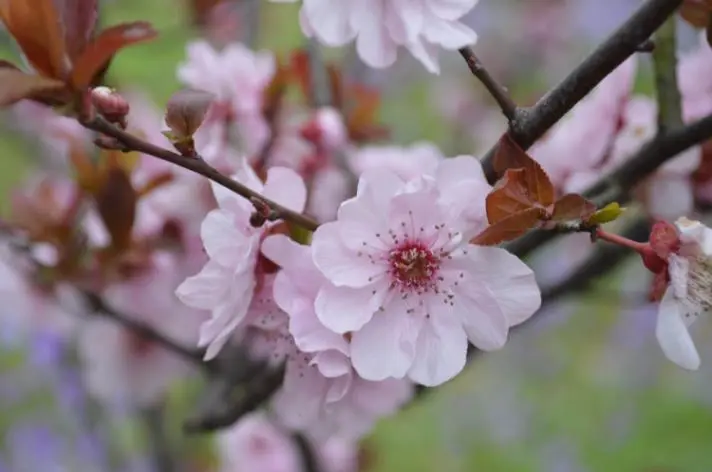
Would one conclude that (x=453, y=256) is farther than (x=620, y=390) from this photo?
No

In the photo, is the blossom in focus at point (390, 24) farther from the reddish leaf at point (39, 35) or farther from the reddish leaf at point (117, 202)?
the reddish leaf at point (117, 202)

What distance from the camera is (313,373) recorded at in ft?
1.85

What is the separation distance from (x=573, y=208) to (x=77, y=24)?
31cm

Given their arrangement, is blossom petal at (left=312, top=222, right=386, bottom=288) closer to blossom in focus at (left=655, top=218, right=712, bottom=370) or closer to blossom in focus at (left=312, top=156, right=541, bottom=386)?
blossom in focus at (left=312, top=156, right=541, bottom=386)

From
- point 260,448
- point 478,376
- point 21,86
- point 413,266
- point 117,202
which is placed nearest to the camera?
point 21,86

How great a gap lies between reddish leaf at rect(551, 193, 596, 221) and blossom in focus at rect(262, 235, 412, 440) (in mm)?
148

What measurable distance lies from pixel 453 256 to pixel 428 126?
1.97 meters

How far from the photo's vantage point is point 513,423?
2.01 m

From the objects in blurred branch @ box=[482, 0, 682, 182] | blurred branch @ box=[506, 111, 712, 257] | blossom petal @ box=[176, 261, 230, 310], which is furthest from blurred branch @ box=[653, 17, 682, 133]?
blossom petal @ box=[176, 261, 230, 310]

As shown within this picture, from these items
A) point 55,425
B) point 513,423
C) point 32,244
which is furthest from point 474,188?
point 55,425

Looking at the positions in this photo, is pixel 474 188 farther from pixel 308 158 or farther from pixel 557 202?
pixel 308 158

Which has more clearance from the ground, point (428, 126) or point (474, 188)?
point (474, 188)

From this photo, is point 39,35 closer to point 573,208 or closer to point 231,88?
point 573,208

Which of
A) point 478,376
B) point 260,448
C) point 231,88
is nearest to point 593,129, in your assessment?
point 231,88
